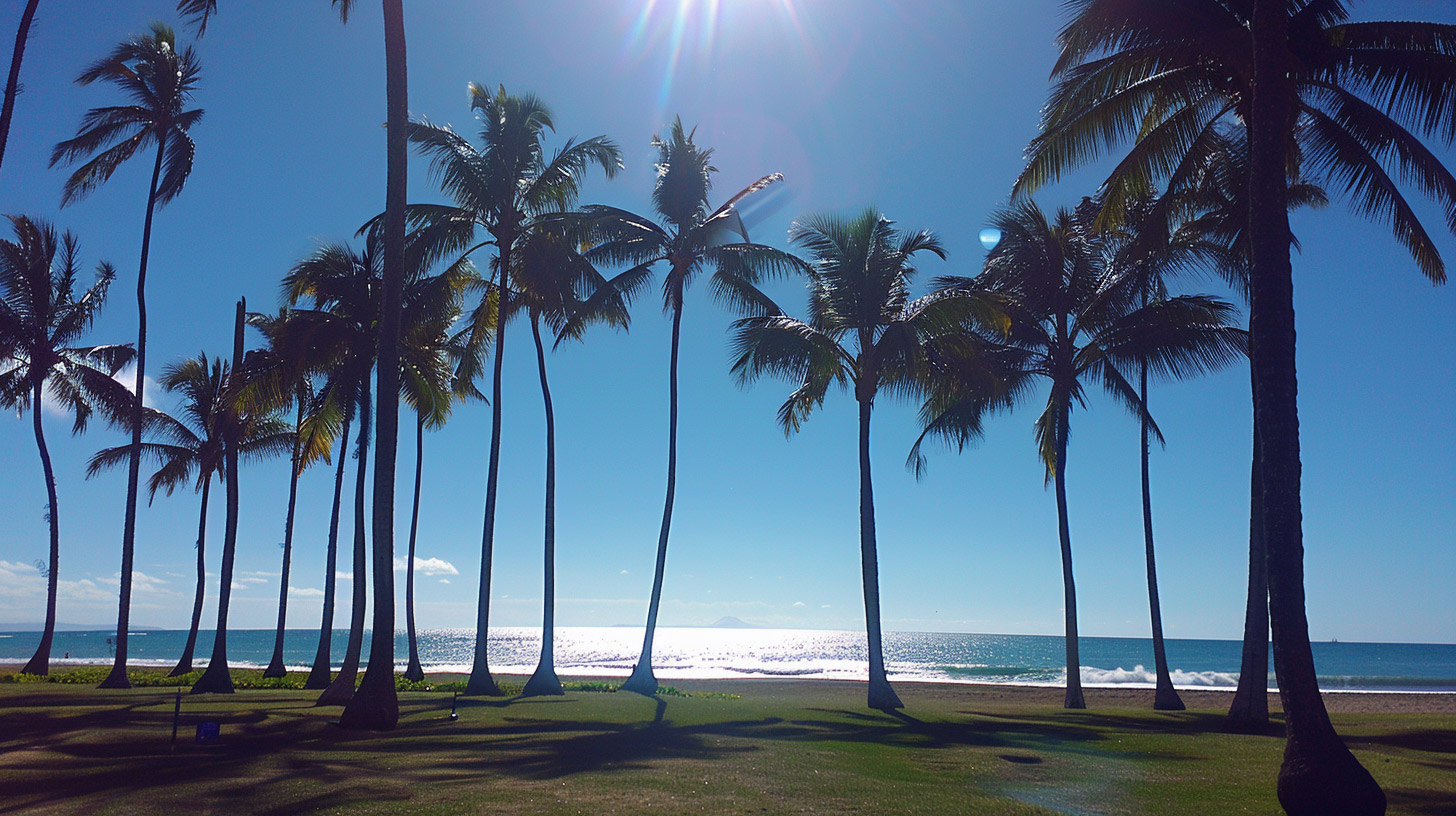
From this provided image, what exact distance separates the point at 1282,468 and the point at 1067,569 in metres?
14.5

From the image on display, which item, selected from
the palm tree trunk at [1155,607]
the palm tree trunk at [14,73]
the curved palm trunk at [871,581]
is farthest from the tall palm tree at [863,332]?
the palm tree trunk at [14,73]

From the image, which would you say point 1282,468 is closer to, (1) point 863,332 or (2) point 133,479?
(1) point 863,332

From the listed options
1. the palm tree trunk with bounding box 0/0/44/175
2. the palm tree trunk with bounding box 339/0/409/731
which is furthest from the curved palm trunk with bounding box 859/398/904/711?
the palm tree trunk with bounding box 0/0/44/175

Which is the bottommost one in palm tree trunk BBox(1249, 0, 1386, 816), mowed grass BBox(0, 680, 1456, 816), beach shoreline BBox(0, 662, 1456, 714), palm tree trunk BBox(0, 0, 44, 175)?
beach shoreline BBox(0, 662, 1456, 714)

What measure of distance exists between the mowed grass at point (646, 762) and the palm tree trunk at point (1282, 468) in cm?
78

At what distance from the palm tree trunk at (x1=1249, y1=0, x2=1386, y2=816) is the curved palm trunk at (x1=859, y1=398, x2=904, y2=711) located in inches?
473

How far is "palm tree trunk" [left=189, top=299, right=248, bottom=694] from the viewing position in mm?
22266

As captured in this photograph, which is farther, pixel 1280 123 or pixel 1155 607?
pixel 1155 607

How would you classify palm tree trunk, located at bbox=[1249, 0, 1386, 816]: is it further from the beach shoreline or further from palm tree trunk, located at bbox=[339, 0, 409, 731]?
the beach shoreline

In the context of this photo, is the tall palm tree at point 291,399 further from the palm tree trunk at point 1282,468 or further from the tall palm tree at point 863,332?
the palm tree trunk at point 1282,468

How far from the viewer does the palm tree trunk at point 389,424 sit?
525 inches

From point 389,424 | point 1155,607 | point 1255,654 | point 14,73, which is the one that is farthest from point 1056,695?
point 14,73

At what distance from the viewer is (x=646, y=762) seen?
1088cm

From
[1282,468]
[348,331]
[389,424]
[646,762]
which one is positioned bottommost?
[646,762]
